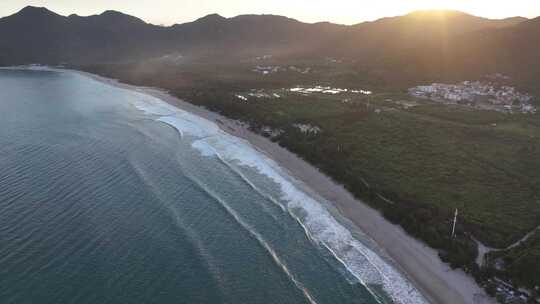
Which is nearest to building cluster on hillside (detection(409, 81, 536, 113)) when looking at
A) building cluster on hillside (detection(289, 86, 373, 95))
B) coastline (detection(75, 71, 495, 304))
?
building cluster on hillside (detection(289, 86, 373, 95))

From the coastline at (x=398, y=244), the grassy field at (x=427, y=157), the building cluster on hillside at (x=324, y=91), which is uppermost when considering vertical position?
the building cluster on hillside at (x=324, y=91)

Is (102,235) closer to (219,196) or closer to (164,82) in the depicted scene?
(219,196)

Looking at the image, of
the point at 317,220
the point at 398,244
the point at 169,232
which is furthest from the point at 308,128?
the point at 169,232

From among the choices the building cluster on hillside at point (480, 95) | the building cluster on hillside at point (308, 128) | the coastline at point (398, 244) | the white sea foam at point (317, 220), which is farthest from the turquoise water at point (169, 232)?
the building cluster on hillside at point (480, 95)

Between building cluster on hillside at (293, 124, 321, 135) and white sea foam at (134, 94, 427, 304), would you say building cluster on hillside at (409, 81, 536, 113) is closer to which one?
building cluster on hillside at (293, 124, 321, 135)

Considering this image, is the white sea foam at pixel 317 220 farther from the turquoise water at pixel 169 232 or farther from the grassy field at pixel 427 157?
the grassy field at pixel 427 157

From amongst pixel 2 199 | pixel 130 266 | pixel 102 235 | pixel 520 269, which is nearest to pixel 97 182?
pixel 2 199

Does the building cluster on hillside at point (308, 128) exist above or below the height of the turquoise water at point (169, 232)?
above
